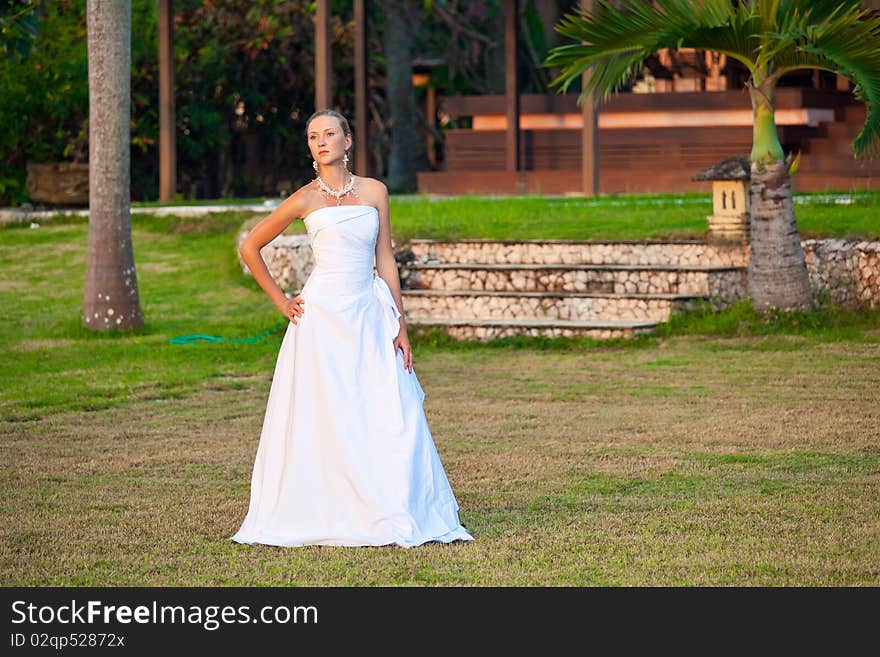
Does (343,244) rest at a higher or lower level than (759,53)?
lower

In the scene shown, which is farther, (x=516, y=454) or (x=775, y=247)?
(x=775, y=247)

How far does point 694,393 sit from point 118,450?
3.90 m

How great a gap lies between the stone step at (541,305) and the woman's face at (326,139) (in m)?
6.92

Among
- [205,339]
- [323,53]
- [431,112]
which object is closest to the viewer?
[205,339]

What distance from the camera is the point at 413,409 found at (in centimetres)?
629

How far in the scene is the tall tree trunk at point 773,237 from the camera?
12445 mm

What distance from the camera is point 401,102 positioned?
74.3 feet

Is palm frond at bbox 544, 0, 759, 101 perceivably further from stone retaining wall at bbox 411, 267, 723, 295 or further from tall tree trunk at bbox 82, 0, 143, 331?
tall tree trunk at bbox 82, 0, 143, 331

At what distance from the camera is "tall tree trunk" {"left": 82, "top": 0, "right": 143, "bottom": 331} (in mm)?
13148

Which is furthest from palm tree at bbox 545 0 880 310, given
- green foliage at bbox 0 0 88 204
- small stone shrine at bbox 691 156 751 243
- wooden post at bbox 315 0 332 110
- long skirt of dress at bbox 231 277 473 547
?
green foliage at bbox 0 0 88 204

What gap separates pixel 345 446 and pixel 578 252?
26.0ft

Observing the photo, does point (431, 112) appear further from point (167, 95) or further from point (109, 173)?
point (109, 173)

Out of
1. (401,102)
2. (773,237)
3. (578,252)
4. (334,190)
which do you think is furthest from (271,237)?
(401,102)
